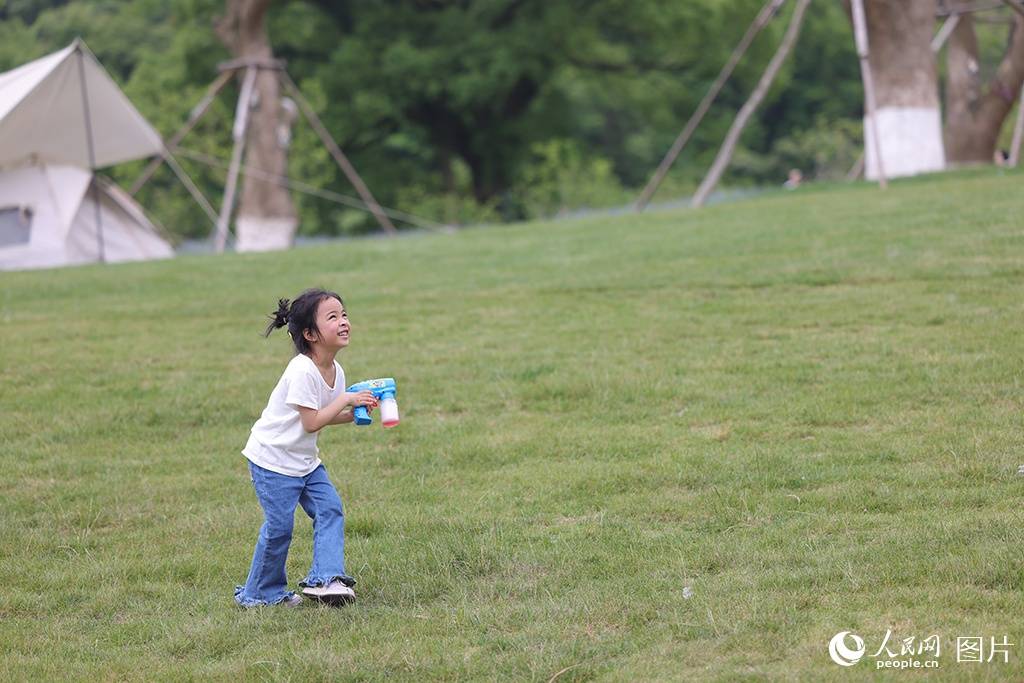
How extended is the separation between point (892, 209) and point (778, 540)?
10233 millimetres

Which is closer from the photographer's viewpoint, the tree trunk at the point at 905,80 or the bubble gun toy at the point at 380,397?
the bubble gun toy at the point at 380,397

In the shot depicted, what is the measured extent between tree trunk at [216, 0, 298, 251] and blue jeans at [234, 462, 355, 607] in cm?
1959

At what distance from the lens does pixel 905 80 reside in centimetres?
2052

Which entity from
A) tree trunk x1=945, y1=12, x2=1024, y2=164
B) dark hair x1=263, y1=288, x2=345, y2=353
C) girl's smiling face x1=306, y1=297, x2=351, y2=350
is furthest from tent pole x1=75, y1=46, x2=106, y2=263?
girl's smiling face x1=306, y1=297, x2=351, y2=350

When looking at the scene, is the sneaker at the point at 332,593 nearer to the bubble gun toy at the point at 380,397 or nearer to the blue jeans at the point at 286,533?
the blue jeans at the point at 286,533

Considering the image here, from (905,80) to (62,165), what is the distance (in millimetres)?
13268

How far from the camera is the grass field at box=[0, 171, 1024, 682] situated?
500cm

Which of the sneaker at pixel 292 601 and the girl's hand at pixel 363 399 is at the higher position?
the girl's hand at pixel 363 399

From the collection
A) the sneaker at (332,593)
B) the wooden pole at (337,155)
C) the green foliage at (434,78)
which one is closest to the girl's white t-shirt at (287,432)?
the sneaker at (332,593)

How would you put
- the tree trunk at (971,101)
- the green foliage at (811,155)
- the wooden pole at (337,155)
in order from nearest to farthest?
1. the tree trunk at (971,101)
2. the wooden pole at (337,155)
3. the green foliage at (811,155)

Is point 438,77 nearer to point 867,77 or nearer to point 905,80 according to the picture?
point 905,80

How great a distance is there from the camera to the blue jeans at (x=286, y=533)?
18.0 feet

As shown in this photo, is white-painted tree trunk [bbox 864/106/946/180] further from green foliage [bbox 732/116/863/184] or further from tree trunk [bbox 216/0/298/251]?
green foliage [bbox 732/116/863/184]

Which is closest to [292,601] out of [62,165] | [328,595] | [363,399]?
[328,595]
